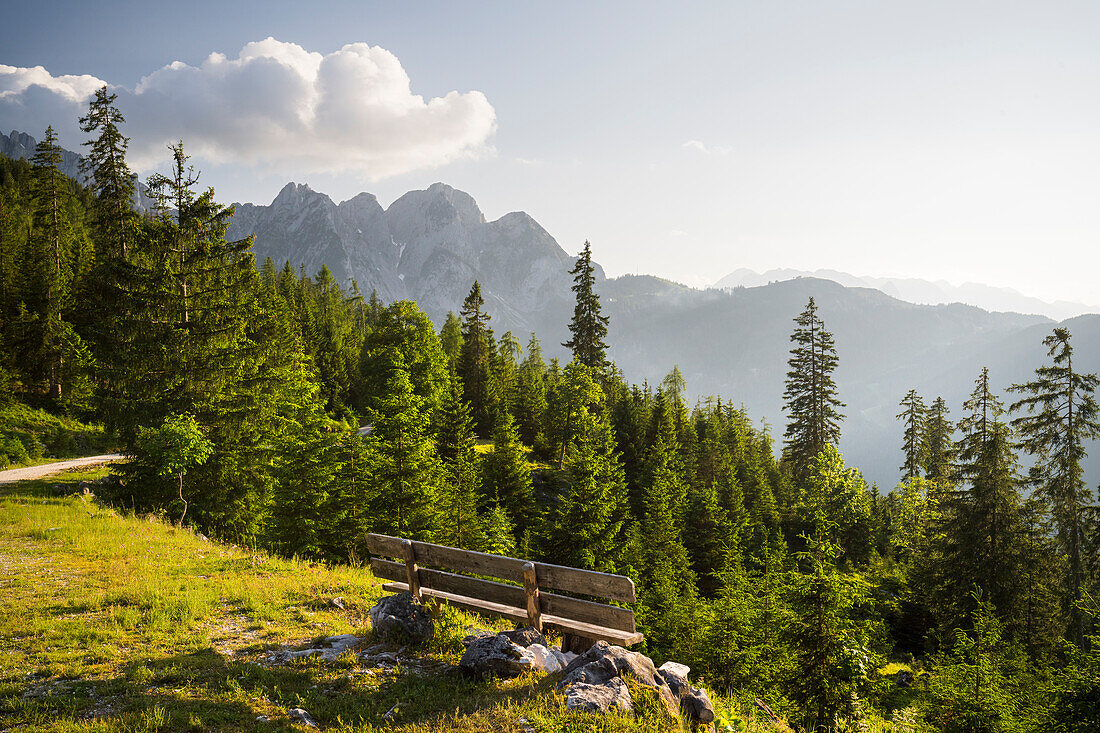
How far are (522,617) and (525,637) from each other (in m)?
0.66

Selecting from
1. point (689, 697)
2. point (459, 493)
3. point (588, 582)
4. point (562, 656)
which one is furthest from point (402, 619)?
point (459, 493)

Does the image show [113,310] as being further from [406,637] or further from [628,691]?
[628,691]

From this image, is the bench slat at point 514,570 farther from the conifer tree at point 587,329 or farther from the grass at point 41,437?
the conifer tree at point 587,329

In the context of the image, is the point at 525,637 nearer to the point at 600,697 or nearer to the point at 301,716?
the point at 600,697

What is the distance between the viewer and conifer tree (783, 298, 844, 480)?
41.5 metres

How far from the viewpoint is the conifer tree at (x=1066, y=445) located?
26.8m

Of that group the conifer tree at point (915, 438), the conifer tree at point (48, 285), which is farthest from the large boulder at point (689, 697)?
the conifer tree at point (915, 438)

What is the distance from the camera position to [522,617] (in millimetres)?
8211

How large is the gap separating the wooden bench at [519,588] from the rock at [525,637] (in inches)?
13.8

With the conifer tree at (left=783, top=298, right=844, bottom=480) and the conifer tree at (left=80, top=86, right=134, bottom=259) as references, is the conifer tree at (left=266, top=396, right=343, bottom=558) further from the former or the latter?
the conifer tree at (left=783, top=298, right=844, bottom=480)

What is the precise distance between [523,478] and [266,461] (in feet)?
53.3

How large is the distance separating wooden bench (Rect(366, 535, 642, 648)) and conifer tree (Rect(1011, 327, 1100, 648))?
30.4 m

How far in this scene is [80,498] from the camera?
59.3 feet

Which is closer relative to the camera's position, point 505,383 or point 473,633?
point 473,633
